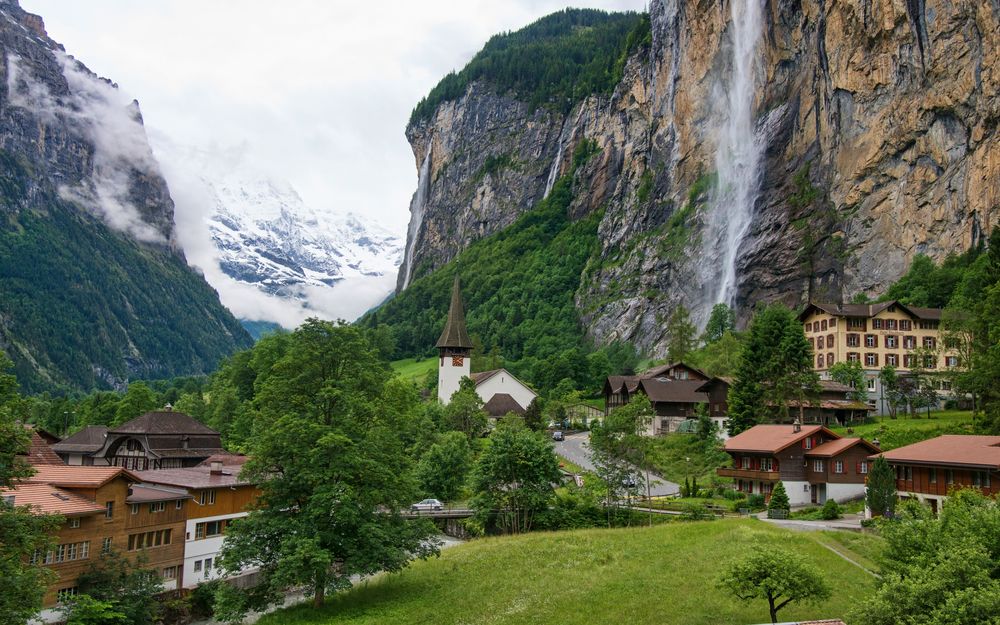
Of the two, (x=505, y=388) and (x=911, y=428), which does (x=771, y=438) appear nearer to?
(x=911, y=428)

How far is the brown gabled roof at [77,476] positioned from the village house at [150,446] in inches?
1108

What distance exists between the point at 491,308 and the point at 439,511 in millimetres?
131557

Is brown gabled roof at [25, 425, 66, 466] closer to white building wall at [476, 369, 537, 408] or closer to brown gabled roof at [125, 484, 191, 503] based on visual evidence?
brown gabled roof at [125, 484, 191, 503]

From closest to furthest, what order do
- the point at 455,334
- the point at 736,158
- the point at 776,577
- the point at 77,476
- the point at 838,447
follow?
the point at 776,577 → the point at 77,476 → the point at 838,447 → the point at 455,334 → the point at 736,158

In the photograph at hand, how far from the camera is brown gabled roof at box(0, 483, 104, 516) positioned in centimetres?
3809

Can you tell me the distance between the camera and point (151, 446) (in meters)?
72.4

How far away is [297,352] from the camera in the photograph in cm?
4041

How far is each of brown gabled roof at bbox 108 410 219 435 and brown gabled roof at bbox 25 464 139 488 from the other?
29.2 meters

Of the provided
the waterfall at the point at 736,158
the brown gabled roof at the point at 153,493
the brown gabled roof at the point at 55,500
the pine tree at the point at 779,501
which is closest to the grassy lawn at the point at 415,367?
the waterfall at the point at 736,158

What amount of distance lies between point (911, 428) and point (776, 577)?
39406mm

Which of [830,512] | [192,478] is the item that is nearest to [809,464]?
[830,512]

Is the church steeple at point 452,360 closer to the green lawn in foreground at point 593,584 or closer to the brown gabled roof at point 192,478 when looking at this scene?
the brown gabled roof at point 192,478

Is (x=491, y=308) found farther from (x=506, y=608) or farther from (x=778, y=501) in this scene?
(x=506, y=608)

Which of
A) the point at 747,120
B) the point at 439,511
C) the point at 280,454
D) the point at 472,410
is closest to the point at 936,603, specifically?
the point at 280,454
